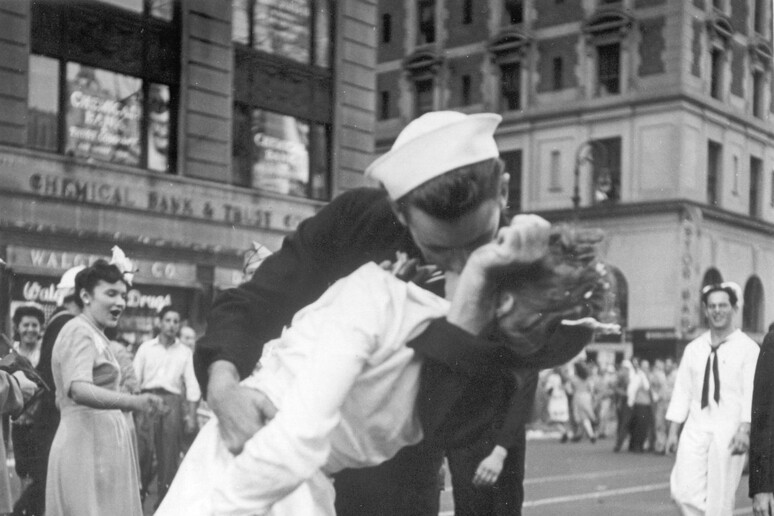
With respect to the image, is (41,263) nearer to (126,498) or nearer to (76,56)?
(76,56)

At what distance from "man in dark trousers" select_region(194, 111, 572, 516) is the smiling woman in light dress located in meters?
4.19

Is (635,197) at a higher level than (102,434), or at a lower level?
higher

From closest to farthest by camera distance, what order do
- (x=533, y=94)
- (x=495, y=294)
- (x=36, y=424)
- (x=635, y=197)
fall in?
1. (x=495, y=294)
2. (x=36, y=424)
3. (x=635, y=197)
4. (x=533, y=94)

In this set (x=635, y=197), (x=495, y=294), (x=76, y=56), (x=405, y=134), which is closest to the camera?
(x=495, y=294)

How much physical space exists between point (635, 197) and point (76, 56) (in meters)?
23.5

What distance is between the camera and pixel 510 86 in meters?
42.1

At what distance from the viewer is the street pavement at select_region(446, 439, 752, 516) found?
11.8 meters

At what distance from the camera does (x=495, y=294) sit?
2.16m

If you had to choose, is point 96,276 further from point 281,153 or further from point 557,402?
point 557,402

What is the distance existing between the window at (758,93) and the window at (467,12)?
10.4m

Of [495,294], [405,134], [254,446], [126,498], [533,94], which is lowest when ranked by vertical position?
[126,498]

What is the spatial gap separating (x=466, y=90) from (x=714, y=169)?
9.55m

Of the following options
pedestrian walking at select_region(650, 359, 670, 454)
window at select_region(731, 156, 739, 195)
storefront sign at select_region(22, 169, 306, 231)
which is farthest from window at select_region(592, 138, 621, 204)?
storefront sign at select_region(22, 169, 306, 231)

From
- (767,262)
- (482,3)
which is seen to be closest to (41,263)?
(482,3)
